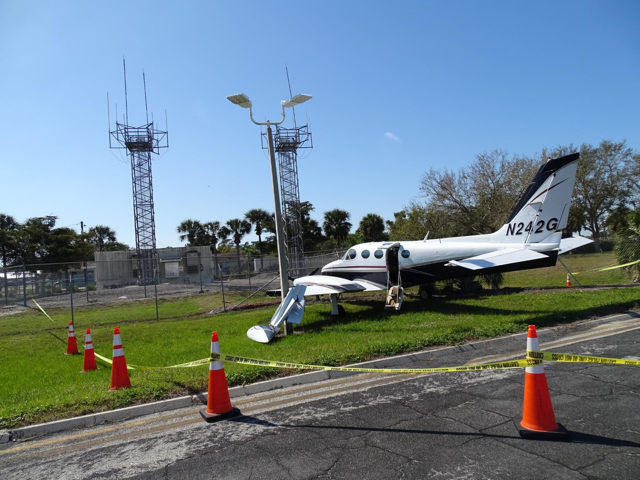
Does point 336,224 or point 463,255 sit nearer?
point 463,255

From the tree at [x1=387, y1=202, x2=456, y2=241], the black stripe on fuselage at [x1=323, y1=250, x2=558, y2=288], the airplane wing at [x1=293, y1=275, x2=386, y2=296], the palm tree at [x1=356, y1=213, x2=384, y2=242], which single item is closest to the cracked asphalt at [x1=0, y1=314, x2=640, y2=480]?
the airplane wing at [x1=293, y1=275, x2=386, y2=296]

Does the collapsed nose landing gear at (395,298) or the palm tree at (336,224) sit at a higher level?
the palm tree at (336,224)

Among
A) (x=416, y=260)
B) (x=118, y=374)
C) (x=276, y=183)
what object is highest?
(x=276, y=183)

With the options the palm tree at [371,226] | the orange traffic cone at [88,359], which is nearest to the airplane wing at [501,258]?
the orange traffic cone at [88,359]

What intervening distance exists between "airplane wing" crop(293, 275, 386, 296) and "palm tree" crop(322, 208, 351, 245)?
45328 mm

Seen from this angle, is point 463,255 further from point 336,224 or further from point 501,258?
point 336,224

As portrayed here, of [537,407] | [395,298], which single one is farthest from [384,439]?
[395,298]

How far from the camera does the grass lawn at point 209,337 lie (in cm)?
674

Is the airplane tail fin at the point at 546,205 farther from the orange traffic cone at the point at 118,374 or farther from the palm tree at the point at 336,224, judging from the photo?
the palm tree at the point at 336,224

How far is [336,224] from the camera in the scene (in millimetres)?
62438

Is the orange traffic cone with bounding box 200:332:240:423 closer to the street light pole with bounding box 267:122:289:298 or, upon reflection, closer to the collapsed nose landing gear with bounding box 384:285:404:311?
the street light pole with bounding box 267:122:289:298

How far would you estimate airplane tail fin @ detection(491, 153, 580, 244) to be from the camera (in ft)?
41.5

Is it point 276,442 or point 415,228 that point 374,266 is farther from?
point 415,228

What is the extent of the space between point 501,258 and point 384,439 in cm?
1009
